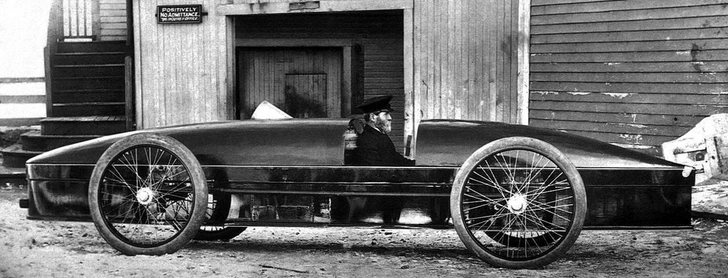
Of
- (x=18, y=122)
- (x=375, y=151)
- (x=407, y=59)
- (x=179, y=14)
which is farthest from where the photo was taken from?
(x=18, y=122)

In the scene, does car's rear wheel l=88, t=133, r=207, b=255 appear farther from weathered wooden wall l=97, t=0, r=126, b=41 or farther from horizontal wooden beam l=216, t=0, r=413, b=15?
weathered wooden wall l=97, t=0, r=126, b=41

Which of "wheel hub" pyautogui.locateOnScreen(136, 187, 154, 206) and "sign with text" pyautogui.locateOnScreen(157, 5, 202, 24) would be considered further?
"sign with text" pyautogui.locateOnScreen(157, 5, 202, 24)

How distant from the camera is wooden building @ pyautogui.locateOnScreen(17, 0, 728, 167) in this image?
9.41 m

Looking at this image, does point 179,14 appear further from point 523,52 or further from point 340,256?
point 340,256

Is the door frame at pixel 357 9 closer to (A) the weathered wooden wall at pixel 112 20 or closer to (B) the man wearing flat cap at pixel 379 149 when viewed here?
(A) the weathered wooden wall at pixel 112 20

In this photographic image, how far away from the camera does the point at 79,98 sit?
42.0 feet

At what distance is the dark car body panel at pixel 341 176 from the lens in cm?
539

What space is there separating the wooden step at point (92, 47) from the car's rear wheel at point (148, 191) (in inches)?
304

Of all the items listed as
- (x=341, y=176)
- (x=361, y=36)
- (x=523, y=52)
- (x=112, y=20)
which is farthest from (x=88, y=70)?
(x=341, y=176)

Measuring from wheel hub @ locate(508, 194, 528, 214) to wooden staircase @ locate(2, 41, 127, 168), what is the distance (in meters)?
7.74

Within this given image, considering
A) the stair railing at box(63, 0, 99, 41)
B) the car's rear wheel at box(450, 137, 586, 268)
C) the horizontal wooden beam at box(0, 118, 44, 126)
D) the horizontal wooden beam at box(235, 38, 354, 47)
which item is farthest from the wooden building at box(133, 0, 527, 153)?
the car's rear wheel at box(450, 137, 586, 268)

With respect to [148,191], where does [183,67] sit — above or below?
above

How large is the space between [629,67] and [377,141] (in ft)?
16.1

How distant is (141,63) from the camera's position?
11609 millimetres
